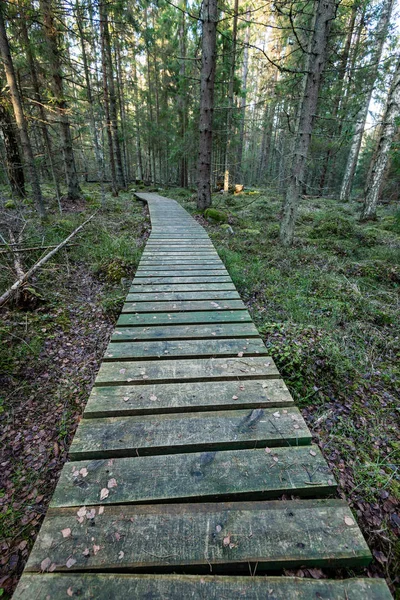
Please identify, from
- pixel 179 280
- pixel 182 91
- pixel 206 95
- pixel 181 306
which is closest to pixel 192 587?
pixel 181 306

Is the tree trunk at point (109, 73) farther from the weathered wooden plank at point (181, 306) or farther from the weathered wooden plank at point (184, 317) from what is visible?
the weathered wooden plank at point (184, 317)

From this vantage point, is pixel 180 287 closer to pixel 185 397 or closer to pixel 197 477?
pixel 185 397

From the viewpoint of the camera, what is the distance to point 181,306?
349 centimetres

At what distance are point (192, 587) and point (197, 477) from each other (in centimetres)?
45

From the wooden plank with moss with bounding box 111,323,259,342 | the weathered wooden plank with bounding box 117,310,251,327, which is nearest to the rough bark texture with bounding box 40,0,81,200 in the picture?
the weathered wooden plank with bounding box 117,310,251,327

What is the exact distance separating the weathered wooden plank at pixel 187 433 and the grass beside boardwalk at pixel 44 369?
65 centimetres

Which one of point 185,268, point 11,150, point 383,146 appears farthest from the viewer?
point 11,150

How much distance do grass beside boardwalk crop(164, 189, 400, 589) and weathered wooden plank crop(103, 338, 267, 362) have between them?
1.56 ft

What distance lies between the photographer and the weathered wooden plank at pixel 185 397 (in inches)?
77.7

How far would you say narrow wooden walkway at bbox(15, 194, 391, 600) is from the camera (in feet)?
3.74

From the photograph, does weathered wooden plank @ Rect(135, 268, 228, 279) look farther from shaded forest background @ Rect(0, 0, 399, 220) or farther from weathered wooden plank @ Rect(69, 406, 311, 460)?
shaded forest background @ Rect(0, 0, 399, 220)

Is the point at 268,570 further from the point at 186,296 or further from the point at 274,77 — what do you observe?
the point at 274,77

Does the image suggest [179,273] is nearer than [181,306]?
No

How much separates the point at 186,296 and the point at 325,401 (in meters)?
2.08
